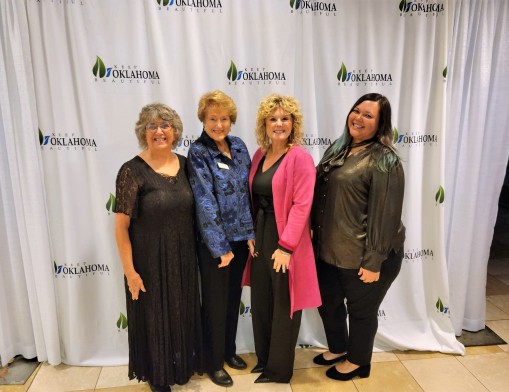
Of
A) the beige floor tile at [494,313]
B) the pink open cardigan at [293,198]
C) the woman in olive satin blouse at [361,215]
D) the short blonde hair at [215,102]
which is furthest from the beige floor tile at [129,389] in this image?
the beige floor tile at [494,313]

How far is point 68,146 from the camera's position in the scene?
2.27 metres

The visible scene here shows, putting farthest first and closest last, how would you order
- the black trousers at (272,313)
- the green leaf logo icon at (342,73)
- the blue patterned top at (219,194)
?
the green leaf logo icon at (342,73) < the black trousers at (272,313) < the blue patterned top at (219,194)

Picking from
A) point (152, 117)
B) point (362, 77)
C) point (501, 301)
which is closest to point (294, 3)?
point (362, 77)

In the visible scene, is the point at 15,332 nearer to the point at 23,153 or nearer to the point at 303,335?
the point at 23,153

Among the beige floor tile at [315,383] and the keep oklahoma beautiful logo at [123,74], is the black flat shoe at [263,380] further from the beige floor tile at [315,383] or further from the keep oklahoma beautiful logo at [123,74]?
the keep oklahoma beautiful logo at [123,74]

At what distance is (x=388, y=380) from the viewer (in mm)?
2342

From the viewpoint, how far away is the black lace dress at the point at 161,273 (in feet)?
6.22

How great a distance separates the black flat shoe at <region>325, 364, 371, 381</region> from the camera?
232 cm

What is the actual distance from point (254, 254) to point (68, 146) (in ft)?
4.11

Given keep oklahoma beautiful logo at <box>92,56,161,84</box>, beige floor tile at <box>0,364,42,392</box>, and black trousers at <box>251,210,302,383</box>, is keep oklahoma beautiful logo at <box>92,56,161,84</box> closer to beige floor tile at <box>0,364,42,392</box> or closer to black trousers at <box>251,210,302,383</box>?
black trousers at <box>251,210,302,383</box>

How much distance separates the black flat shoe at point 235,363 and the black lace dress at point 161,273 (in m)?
0.29

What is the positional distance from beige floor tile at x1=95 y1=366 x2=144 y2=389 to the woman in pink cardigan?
2.66ft

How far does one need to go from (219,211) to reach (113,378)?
1.29 m

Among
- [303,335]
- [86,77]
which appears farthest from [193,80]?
[303,335]
